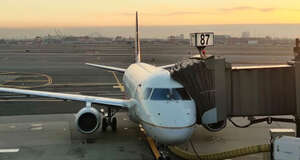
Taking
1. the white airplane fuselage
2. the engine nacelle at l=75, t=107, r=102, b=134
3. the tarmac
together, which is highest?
the white airplane fuselage

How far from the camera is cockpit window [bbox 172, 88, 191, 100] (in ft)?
44.5

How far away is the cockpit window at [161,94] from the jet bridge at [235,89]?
799 millimetres

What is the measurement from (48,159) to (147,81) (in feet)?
17.1

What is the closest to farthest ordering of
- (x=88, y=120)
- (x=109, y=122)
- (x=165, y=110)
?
(x=165, y=110) < (x=88, y=120) < (x=109, y=122)

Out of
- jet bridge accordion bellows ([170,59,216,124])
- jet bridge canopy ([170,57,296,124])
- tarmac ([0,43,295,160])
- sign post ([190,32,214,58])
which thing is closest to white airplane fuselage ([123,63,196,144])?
jet bridge accordion bellows ([170,59,216,124])

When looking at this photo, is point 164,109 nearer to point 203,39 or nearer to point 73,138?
point 203,39

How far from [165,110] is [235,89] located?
3.11 m

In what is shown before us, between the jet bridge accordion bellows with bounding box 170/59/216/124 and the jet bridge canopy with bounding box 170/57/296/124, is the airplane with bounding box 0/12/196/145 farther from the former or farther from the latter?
the jet bridge canopy with bounding box 170/57/296/124

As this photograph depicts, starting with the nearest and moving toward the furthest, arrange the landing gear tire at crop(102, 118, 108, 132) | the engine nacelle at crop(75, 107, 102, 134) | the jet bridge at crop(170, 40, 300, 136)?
the jet bridge at crop(170, 40, 300, 136), the engine nacelle at crop(75, 107, 102, 134), the landing gear tire at crop(102, 118, 108, 132)

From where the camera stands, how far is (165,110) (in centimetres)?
1298

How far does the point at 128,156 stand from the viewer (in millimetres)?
15539

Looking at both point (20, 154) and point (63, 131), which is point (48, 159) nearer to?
point (20, 154)

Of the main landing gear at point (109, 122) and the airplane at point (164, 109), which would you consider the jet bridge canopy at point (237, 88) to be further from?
the main landing gear at point (109, 122)

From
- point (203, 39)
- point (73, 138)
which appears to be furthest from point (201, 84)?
point (73, 138)
